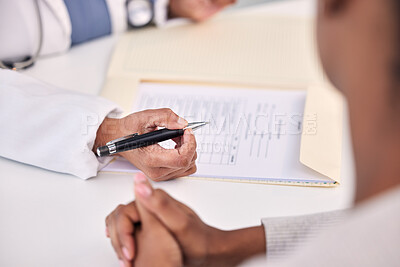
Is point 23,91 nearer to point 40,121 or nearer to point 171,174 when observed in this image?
point 40,121

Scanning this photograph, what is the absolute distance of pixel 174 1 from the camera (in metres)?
1.31

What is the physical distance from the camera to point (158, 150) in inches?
33.7

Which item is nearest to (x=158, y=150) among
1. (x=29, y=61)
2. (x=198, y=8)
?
(x=29, y=61)

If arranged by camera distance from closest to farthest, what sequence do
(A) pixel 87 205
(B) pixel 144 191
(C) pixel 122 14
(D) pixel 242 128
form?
1. (B) pixel 144 191
2. (A) pixel 87 205
3. (D) pixel 242 128
4. (C) pixel 122 14

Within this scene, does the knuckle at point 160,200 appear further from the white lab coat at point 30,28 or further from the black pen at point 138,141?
the white lab coat at point 30,28

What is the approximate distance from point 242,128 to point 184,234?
0.33 metres

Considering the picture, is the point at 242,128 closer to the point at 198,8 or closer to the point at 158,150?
the point at 158,150

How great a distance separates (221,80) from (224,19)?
0.28m

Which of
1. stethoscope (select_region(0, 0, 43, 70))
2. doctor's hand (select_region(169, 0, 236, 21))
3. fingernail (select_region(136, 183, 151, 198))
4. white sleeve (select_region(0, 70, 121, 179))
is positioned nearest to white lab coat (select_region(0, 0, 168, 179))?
white sleeve (select_region(0, 70, 121, 179))

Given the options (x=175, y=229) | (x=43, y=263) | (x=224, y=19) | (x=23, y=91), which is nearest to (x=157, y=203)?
(x=175, y=229)

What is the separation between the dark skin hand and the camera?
66cm

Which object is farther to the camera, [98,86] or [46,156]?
[98,86]

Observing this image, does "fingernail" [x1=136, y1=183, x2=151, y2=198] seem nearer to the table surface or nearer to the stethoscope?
the table surface

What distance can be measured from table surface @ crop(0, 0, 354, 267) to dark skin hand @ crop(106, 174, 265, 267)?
0.19 ft
